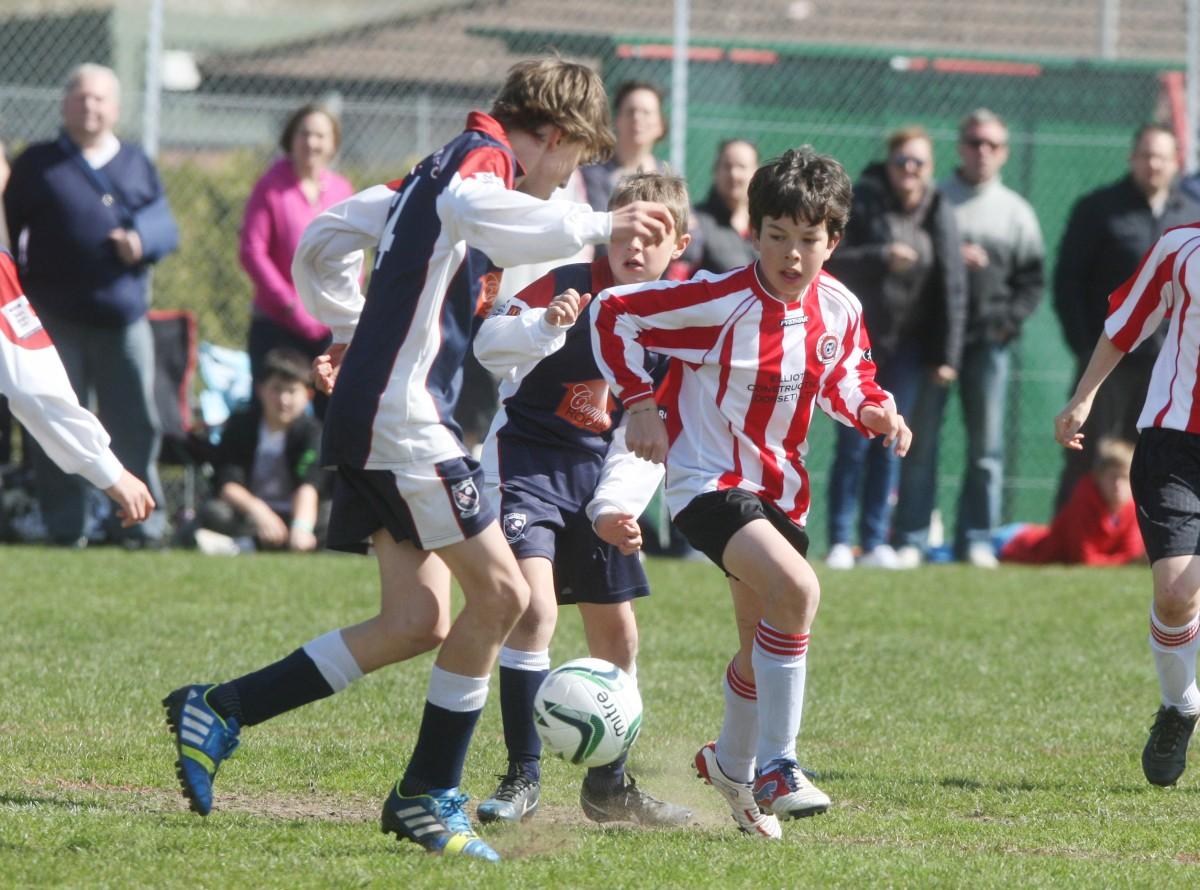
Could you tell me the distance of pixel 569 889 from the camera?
3.98m

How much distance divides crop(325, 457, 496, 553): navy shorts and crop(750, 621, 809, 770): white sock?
0.89m

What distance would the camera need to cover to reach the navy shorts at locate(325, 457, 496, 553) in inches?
168

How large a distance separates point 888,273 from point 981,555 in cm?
197

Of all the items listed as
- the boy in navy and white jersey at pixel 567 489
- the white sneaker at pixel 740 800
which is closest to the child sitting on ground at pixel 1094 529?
the boy in navy and white jersey at pixel 567 489

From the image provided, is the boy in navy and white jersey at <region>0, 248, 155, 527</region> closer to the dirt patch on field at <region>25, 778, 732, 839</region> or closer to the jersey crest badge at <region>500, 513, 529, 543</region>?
the dirt patch on field at <region>25, 778, 732, 839</region>

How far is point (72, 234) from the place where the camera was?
9.85 metres

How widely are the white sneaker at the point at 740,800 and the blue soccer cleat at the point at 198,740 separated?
133 cm

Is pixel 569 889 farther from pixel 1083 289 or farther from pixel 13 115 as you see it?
pixel 13 115

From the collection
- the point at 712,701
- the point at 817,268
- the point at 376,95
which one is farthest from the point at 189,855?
the point at 376,95

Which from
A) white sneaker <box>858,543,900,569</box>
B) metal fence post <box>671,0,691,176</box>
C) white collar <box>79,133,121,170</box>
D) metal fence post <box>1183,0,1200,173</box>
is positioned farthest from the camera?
metal fence post <box>1183,0,1200,173</box>

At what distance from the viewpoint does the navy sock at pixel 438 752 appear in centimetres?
438

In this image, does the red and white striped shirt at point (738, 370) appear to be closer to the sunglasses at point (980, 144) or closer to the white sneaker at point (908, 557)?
the white sneaker at point (908, 557)

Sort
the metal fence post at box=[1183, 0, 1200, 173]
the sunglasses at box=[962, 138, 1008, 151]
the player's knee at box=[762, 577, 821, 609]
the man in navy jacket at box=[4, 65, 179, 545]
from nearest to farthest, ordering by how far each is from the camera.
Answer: the player's knee at box=[762, 577, 821, 609] < the man in navy jacket at box=[4, 65, 179, 545] < the sunglasses at box=[962, 138, 1008, 151] < the metal fence post at box=[1183, 0, 1200, 173]

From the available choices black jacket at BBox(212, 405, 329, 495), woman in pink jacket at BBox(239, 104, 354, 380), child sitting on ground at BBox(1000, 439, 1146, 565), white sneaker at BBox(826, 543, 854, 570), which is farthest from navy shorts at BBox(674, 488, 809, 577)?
child sitting on ground at BBox(1000, 439, 1146, 565)
